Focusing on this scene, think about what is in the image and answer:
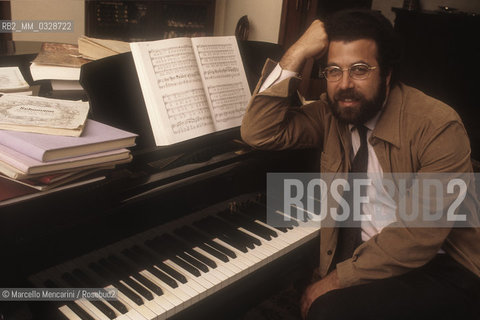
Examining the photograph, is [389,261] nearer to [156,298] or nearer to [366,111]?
[366,111]

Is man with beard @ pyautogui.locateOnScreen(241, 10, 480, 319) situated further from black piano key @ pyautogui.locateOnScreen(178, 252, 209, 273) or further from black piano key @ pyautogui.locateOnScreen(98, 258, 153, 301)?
black piano key @ pyautogui.locateOnScreen(98, 258, 153, 301)

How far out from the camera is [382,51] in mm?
1648

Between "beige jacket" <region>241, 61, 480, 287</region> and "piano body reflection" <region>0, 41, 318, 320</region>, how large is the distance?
10 cm

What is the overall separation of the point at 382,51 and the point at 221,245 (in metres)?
0.89

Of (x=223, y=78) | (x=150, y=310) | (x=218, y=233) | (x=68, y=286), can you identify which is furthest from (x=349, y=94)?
(x=68, y=286)

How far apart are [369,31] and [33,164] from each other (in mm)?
1191

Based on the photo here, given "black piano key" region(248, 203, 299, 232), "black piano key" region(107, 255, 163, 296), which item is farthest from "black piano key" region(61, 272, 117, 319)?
"black piano key" region(248, 203, 299, 232)

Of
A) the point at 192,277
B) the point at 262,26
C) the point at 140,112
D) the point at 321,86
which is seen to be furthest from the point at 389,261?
the point at 262,26

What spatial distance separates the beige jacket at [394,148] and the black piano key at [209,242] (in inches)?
16.0

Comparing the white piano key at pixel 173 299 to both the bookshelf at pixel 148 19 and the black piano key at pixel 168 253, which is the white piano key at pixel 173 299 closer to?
the black piano key at pixel 168 253

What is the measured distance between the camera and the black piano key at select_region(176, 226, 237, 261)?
140 cm

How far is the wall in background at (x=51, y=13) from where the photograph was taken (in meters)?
3.28

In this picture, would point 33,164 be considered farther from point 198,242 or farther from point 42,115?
point 198,242

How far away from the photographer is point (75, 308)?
1.08 metres
